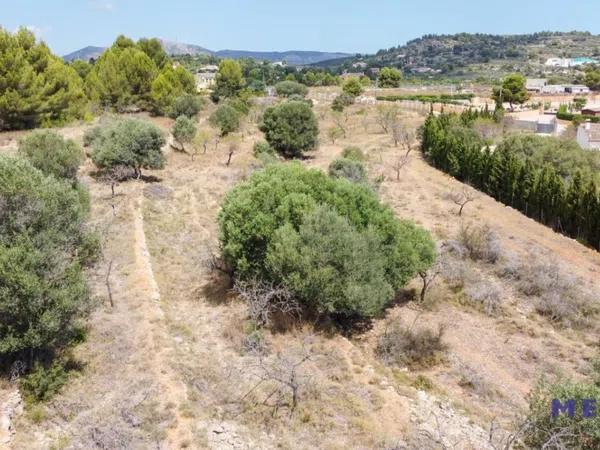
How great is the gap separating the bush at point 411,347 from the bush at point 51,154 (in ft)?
53.5

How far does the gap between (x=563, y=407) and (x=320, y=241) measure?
8.31m

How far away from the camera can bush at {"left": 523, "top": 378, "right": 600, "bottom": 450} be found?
919 cm

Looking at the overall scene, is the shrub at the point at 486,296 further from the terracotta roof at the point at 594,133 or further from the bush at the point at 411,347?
the terracotta roof at the point at 594,133

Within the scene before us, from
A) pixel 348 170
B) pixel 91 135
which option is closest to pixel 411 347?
pixel 348 170

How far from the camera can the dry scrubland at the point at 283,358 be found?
1155 centimetres

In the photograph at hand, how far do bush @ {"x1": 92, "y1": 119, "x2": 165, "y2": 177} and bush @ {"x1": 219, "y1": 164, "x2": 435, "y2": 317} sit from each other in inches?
507

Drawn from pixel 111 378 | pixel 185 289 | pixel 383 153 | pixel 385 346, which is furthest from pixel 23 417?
pixel 383 153

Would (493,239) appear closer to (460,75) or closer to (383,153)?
(383,153)

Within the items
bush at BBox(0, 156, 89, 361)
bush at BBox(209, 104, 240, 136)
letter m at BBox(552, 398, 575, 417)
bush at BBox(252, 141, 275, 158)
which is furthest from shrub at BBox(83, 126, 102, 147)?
letter m at BBox(552, 398, 575, 417)

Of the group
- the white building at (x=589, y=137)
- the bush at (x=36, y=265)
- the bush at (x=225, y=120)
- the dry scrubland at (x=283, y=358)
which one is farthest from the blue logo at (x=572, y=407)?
the white building at (x=589, y=137)

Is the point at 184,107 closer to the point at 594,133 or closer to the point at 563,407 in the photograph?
the point at 594,133

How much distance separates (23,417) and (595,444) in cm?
1190

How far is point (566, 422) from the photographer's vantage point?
9.48 m

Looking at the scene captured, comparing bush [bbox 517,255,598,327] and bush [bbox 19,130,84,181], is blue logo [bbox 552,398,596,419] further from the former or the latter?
bush [bbox 19,130,84,181]
